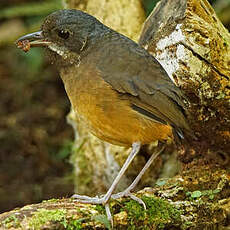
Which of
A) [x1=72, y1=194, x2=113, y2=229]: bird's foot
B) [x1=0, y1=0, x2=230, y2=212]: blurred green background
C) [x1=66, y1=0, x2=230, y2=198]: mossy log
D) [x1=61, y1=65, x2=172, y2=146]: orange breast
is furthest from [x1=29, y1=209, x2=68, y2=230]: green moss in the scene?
[x1=0, y1=0, x2=230, y2=212]: blurred green background

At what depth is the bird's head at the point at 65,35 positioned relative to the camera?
3930 mm

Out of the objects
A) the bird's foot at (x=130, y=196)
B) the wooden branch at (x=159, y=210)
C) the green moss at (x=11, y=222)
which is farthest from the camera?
the bird's foot at (x=130, y=196)

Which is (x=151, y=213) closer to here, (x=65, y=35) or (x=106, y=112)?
(x=106, y=112)

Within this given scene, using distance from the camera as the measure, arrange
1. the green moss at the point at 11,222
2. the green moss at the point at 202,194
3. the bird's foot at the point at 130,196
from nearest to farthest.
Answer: the green moss at the point at 11,222, the bird's foot at the point at 130,196, the green moss at the point at 202,194

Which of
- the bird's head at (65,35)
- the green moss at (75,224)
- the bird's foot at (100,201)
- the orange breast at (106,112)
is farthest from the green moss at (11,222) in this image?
the bird's head at (65,35)

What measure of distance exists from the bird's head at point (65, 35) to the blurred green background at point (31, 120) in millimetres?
2844

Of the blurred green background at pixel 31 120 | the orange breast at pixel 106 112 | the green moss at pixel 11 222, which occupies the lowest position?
the blurred green background at pixel 31 120

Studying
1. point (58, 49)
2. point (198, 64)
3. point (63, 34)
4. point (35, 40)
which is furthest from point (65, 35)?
point (198, 64)

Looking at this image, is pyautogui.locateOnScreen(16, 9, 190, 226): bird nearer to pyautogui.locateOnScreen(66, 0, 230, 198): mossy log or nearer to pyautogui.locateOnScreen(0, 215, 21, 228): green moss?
pyautogui.locateOnScreen(66, 0, 230, 198): mossy log

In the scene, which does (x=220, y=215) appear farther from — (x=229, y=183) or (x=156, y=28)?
(x=156, y=28)

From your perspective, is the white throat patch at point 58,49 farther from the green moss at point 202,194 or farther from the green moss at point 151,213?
the green moss at point 202,194

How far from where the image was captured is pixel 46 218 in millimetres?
3402

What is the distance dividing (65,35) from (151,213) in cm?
151

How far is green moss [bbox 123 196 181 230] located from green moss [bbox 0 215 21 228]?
821 mm
